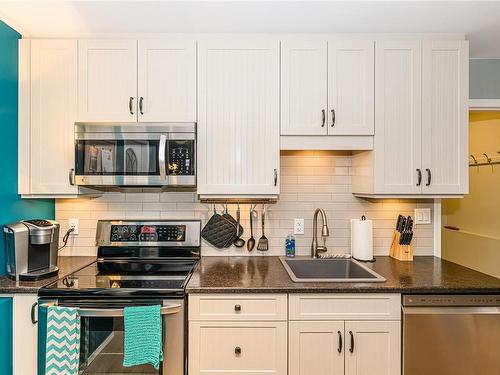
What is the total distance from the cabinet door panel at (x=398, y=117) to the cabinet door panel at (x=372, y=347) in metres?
0.80

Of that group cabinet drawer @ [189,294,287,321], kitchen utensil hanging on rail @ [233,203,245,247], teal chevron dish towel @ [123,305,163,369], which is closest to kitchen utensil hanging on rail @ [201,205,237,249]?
kitchen utensil hanging on rail @ [233,203,245,247]

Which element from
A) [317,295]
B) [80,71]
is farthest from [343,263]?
[80,71]

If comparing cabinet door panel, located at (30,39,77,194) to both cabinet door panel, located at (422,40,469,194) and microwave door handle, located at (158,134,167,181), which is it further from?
cabinet door panel, located at (422,40,469,194)

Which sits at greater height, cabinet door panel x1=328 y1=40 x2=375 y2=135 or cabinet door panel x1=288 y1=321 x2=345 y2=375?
cabinet door panel x1=328 y1=40 x2=375 y2=135

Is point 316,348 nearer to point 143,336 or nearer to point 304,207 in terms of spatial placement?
point 143,336

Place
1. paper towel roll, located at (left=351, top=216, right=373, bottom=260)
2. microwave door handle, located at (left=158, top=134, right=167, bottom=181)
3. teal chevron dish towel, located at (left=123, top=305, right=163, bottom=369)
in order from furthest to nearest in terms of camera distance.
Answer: paper towel roll, located at (left=351, top=216, right=373, bottom=260) → microwave door handle, located at (left=158, top=134, right=167, bottom=181) → teal chevron dish towel, located at (left=123, top=305, right=163, bottom=369)

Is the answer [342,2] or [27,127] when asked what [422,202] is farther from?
[27,127]

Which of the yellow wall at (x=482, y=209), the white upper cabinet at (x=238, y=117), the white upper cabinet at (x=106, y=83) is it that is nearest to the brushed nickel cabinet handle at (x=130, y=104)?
the white upper cabinet at (x=106, y=83)

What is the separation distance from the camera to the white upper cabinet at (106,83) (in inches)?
83.9

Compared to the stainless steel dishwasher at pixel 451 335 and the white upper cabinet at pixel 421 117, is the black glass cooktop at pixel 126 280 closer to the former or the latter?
the stainless steel dishwasher at pixel 451 335

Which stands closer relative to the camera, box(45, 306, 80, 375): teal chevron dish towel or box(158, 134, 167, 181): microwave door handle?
box(45, 306, 80, 375): teal chevron dish towel

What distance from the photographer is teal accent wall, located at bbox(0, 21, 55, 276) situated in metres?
1.97

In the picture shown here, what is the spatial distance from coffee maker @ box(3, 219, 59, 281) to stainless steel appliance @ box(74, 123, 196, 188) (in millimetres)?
343

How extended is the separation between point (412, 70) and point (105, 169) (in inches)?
77.8
